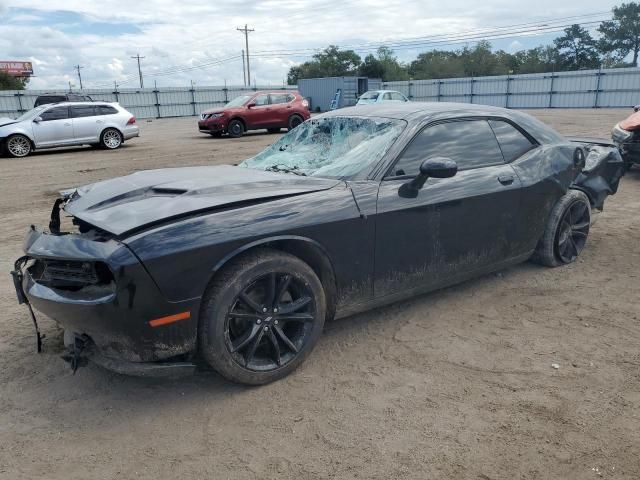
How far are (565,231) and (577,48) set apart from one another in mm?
76469

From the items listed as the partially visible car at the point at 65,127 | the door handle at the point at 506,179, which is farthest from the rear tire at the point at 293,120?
the door handle at the point at 506,179

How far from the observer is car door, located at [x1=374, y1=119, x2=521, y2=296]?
133 inches

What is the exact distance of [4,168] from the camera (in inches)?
480

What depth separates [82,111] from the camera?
1531 cm

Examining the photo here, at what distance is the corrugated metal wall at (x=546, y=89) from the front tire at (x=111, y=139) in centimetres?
2588

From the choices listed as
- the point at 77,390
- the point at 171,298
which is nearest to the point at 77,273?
the point at 171,298

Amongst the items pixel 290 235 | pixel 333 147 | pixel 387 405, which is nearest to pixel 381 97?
pixel 333 147

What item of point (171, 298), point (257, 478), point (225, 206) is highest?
point (225, 206)

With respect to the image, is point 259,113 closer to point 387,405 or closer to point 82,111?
point 82,111

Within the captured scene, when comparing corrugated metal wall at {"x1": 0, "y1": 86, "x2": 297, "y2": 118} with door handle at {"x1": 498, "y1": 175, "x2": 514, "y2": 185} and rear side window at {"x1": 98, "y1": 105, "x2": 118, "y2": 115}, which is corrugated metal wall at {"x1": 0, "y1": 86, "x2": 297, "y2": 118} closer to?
rear side window at {"x1": 98, "y1": 105, "x2": 118, "y2": 115}

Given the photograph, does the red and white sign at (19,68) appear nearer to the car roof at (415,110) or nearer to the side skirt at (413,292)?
the car roof at (415,110)

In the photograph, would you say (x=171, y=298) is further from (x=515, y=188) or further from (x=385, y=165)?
(x=515, y=188)

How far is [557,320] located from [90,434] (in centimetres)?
311

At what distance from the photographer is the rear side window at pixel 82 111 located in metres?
15.2
